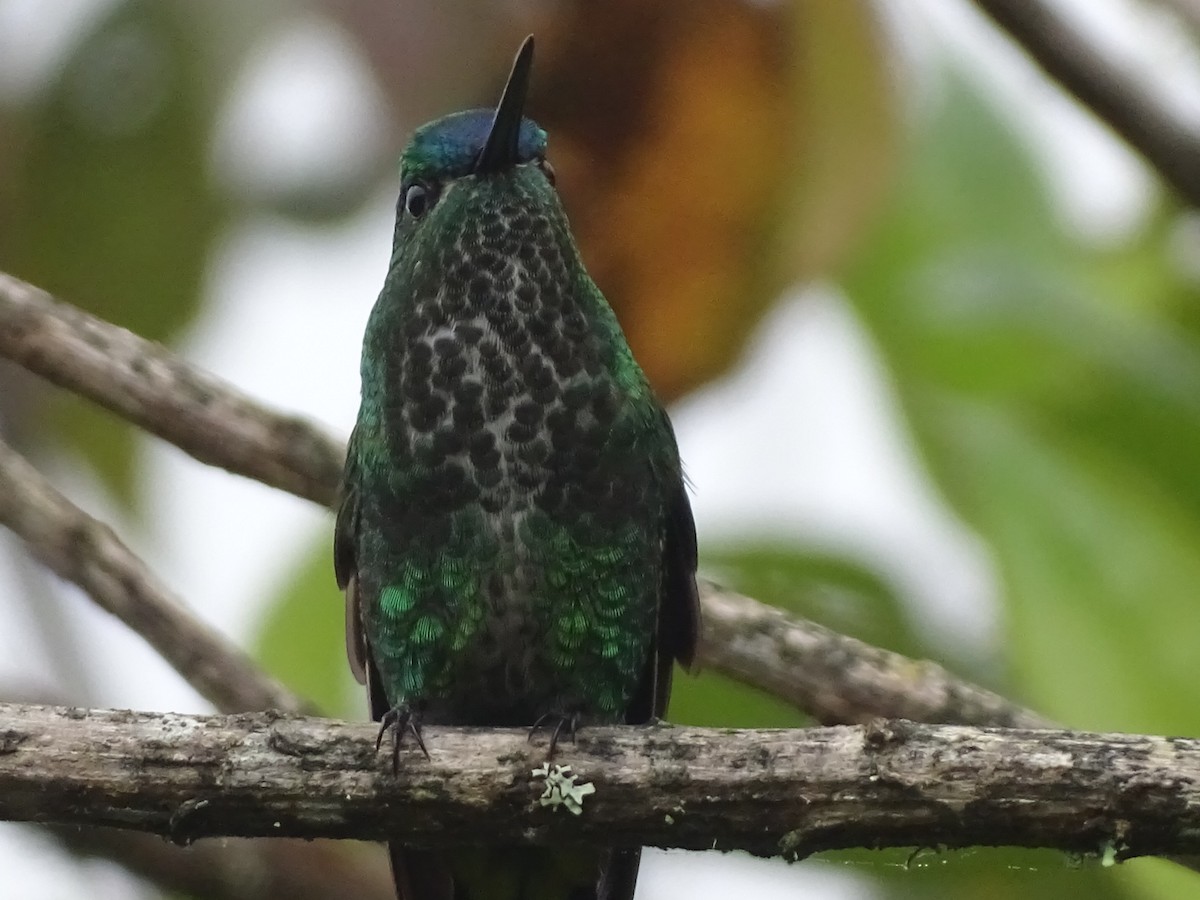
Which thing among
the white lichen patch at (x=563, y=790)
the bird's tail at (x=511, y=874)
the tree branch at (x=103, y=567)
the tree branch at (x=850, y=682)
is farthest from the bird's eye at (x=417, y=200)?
the white lichen patch at (x=563, y=790)

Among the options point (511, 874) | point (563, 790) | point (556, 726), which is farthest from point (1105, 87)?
point (511, 874)

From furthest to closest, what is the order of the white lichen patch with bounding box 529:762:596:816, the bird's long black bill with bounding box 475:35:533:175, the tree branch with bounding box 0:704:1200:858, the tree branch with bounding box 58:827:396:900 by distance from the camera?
the tree branch with bounding box 58:827:396:900 < the bird's long black bill with bounding box 475:35:533:175 < the white lichen patch with bounding box 529:762:596:816 < the tree branch with bounding box 0:704:1200:858

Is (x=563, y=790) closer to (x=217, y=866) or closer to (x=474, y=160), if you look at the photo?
(x=217, y=866)

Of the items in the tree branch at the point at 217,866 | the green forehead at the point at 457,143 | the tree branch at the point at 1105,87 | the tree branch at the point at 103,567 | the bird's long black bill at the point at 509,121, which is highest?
the tree branch at the point at 1105,87

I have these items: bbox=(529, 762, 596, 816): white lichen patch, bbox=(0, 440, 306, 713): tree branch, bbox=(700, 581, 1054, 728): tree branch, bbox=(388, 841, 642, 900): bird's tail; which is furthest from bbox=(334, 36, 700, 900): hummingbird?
bbox=(529, 762, 596, 816): white lichen patch

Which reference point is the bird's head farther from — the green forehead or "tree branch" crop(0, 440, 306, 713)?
"tree branch" crop(0, 440, 306, 713)

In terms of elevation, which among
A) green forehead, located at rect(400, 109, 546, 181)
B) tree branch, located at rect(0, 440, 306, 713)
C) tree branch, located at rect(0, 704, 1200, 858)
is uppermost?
green forehead, located at rect(400, 109, 546, 181)

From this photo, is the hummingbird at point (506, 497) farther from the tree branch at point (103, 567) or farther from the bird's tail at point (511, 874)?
the tree branch at point (103, 567)
